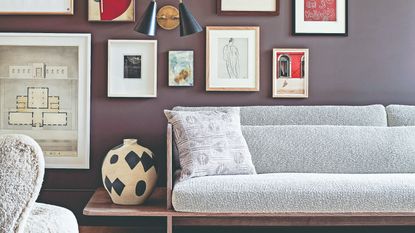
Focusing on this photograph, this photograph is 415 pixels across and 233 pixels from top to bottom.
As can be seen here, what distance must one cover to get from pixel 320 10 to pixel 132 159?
5.08 feet

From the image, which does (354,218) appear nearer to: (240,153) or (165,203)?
(240,153)

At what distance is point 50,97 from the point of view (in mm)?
3344

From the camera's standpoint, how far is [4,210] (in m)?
1.07

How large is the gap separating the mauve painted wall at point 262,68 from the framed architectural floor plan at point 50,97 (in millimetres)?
75

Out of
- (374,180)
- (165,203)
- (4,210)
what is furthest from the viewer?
(165,203)

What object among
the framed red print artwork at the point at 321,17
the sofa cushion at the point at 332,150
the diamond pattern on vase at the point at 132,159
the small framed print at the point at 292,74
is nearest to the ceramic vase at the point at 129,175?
the diamond pattern on vase at the point at 132,159

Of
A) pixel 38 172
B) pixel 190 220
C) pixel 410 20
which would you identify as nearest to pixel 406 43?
pixel 410 20

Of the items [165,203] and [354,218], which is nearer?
[354,218]

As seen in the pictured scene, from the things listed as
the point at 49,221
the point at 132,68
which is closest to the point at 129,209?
the point at 132,68

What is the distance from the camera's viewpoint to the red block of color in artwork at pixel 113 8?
331 centimetres

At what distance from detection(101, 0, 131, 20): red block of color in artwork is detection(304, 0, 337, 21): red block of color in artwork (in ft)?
3.76

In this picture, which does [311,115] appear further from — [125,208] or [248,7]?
[125,208]

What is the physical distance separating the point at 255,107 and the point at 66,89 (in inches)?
47.7

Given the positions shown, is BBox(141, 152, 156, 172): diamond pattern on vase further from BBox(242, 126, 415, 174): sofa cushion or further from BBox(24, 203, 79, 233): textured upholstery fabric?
BBox(24, 203, 79, 233): textured upholstery fabric
